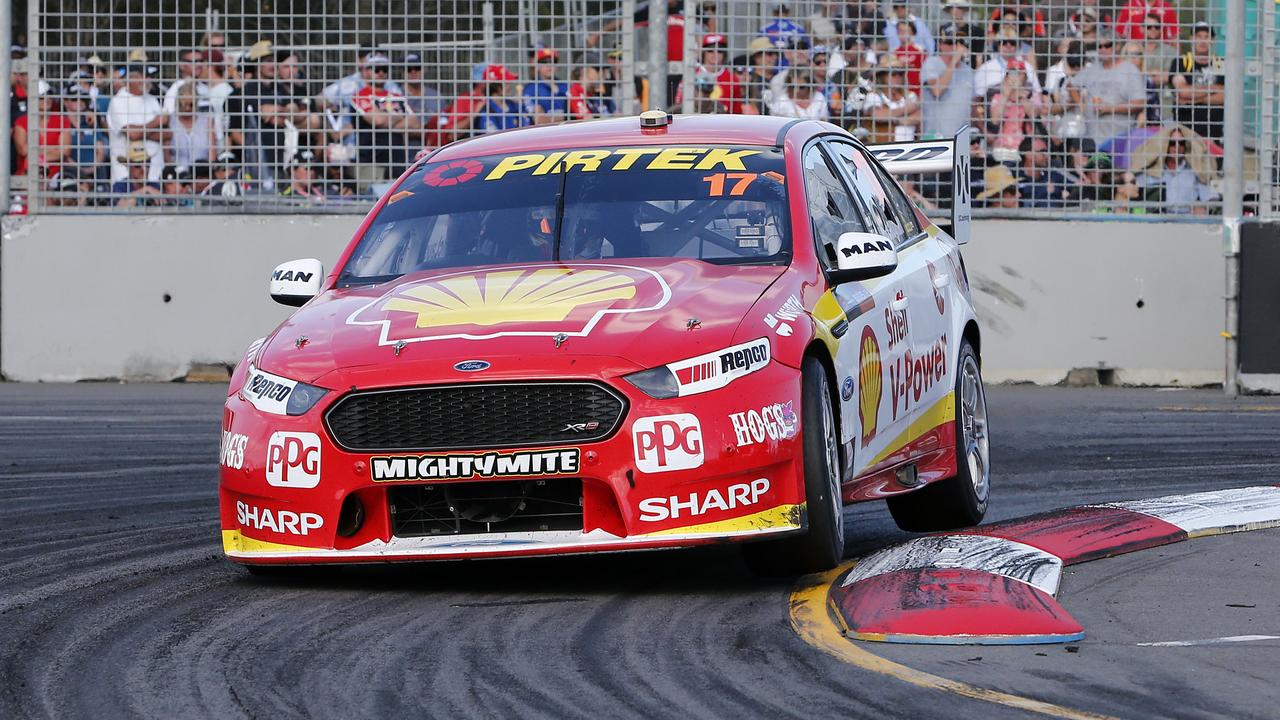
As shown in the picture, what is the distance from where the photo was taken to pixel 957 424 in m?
8.14

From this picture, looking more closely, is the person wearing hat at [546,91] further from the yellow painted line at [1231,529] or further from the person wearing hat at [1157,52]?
the yellow painted line at [1231,529]

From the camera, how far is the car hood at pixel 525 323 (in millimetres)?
6039

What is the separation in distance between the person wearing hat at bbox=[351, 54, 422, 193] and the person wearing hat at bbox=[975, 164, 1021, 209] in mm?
4074

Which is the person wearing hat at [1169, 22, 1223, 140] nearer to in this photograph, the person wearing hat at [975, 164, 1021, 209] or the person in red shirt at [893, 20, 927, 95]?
the person wearing hat at [975, 164, 1021, 209]

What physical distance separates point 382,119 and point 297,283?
7930 millimetres

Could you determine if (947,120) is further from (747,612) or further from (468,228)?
(747,612)

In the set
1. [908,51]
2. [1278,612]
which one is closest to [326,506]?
[1278,612]

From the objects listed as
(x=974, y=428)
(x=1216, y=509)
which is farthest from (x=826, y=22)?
(x=1216, y=509)

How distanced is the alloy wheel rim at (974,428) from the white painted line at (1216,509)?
557 millimetres

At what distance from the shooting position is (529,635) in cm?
546

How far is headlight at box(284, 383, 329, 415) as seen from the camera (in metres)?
6.19

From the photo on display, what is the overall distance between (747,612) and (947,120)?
376 inches

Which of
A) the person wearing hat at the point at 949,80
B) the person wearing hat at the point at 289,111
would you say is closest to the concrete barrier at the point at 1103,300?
the person wearing hat at the point at 949,80

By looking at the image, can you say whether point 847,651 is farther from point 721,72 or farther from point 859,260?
point 721,72
